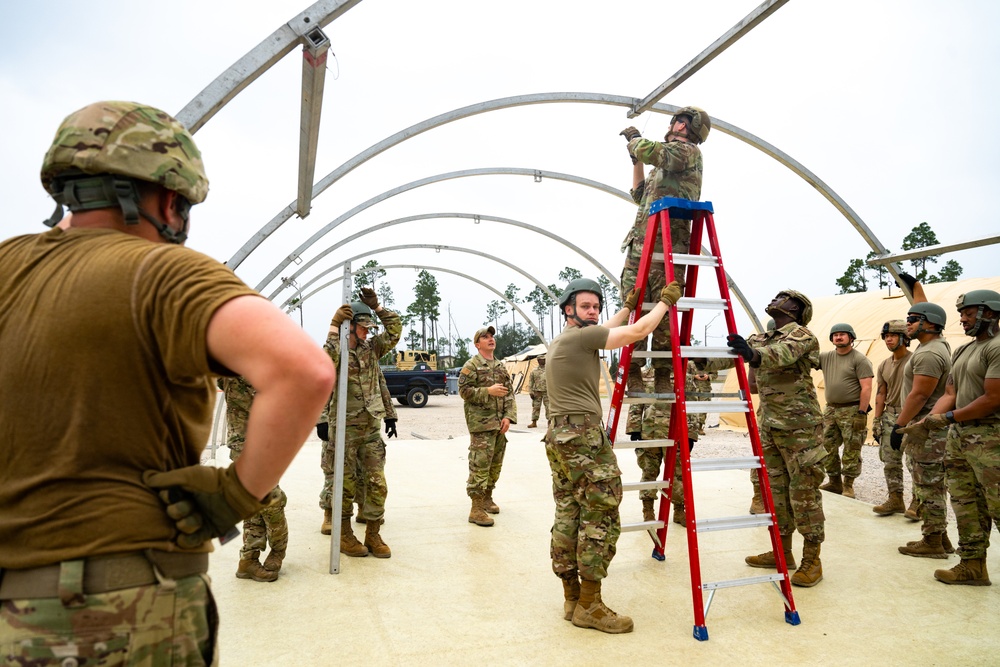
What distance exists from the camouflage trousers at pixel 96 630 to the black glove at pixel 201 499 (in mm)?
123

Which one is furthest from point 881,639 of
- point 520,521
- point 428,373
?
point 428,373

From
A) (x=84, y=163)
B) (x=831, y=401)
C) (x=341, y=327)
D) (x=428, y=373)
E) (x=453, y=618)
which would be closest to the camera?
(x=84, y=163)

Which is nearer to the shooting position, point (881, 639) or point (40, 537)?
point (40, 537)

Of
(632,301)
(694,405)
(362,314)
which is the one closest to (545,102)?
(632,301)

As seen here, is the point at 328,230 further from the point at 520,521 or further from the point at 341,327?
the point at 520,521

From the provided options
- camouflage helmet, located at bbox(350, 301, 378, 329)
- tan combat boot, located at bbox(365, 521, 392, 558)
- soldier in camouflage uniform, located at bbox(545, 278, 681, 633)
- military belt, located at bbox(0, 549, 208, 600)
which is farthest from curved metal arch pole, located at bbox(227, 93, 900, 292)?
military belt, located at bbox(0, 549, 208, 600)

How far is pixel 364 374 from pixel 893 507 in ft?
19.4

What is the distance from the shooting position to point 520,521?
6.73m

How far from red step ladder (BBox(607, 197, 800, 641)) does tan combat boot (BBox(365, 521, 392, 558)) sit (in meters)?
2.31

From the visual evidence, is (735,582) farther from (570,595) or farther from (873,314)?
(873,314)

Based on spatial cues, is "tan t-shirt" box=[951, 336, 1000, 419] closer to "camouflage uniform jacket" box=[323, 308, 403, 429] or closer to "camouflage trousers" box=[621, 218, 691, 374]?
"camouflage trousers" box=[621, 218, 691, 374]

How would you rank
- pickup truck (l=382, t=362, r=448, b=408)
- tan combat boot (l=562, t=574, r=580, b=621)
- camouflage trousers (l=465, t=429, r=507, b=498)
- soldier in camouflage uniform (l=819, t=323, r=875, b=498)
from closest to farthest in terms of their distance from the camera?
tan combat boot (l=562, t=574, r=580, b=621)
camouflage trousers (l=465, t=429, r=507, b=498)
soldier in camouflage uniform (l=819, t=323, r=875, b=498)
pickup truck (l=382, t=362, r=448, b=408)

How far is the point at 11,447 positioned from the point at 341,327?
4.04 metres

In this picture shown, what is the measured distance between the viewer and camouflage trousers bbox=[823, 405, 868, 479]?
292 inches
